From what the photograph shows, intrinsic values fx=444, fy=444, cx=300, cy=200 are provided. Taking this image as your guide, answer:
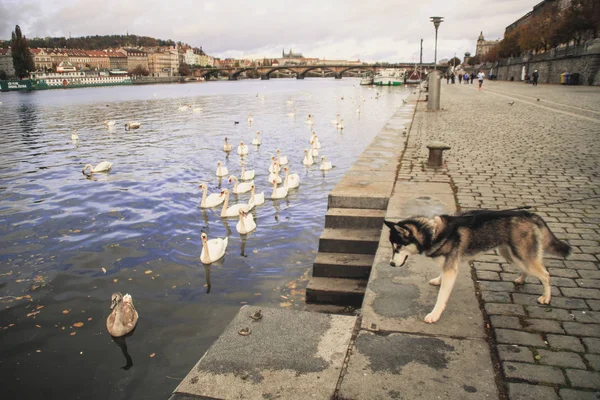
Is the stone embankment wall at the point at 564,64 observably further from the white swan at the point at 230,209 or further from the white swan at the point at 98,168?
the white swan at the point at 98,168

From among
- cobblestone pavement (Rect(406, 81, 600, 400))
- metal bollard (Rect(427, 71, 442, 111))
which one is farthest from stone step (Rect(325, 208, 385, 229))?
metal bollard (Rect(427, 71, 442, 111))

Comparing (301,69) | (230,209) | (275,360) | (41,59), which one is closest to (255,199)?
(230,209)

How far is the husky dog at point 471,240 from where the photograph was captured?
3.97m

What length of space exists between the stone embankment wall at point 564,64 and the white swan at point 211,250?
4240 centimetres

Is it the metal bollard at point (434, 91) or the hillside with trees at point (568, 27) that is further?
the hillside with trees at point (568, 27)

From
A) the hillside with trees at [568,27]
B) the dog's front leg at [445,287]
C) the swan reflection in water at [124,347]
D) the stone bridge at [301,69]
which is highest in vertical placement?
the stone bridge at [301,69]

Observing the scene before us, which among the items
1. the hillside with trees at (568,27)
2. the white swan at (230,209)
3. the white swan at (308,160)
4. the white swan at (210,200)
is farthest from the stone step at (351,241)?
the hillside with trees at (568,27)

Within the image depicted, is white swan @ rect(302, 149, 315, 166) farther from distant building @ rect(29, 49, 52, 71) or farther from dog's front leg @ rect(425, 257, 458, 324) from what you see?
distant building @ rect(29, 49, 52, 71)

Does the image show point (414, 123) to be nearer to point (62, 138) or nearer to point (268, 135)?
point (268, 135)

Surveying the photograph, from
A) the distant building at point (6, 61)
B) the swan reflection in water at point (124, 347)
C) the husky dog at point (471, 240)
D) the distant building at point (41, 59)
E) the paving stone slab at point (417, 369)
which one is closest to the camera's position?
the paving stone slab at point (417, 369)

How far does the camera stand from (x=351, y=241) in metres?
7.21

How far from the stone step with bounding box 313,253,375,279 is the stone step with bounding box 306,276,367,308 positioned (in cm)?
10

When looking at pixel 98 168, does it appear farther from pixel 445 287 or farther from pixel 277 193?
pixel 445 287

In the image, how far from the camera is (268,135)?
2603 centimetres
